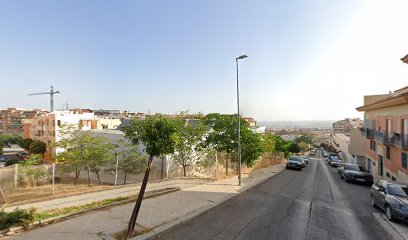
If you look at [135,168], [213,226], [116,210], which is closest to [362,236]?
[213,226]

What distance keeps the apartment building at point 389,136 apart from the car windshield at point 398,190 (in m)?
9.68

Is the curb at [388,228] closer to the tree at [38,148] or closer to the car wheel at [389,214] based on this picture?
the car wheel at [389,214]

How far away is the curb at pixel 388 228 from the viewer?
304 inches

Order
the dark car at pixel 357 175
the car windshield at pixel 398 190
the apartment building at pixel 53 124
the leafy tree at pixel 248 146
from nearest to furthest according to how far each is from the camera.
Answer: the car windshield at pixel 398 190
the dark car at pixel 357 175
the leafy tree at pixel 248 146
the apartment building at pixel 53 124

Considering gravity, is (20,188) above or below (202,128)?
below

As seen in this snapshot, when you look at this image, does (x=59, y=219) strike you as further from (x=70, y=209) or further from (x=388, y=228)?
(x=388, y=228)

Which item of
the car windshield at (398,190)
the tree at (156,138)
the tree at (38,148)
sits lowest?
the tree at (38,148)

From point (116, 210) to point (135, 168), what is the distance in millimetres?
9605

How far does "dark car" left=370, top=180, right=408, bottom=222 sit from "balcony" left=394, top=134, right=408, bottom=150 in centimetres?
981

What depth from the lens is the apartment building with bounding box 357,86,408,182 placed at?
19.4m

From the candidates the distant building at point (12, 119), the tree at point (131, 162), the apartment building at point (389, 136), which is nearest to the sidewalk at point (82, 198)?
the tree at point (131, 162)

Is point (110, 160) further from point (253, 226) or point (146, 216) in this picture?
point (253, 226)

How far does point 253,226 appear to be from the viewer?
824 centimetres

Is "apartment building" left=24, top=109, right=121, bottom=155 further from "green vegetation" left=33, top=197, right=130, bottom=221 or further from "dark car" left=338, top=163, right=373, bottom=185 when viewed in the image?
"dark car" left=338, top=163, right=373, bottom=185
